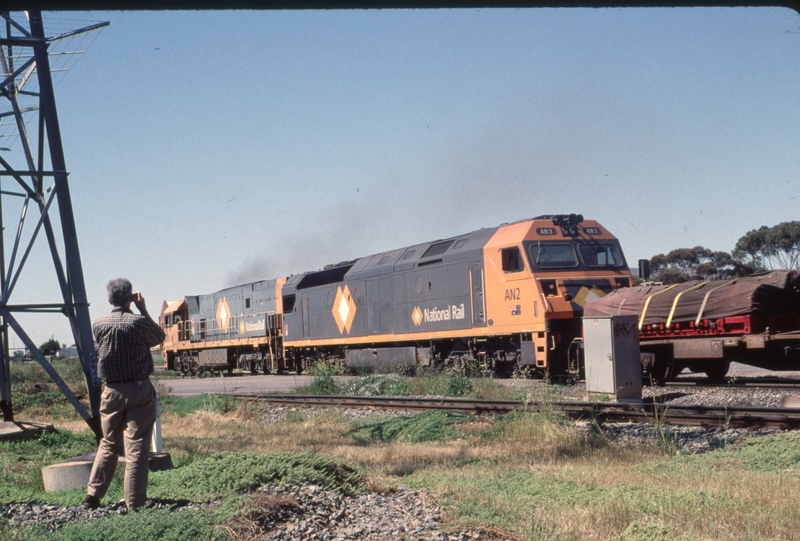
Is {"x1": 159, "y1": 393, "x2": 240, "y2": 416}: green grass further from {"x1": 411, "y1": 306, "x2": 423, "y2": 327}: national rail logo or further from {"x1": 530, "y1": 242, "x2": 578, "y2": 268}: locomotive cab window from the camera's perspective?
{"x1": 530, "y1": 242, "x2": 578, "y2": 268}: locomotive cab window

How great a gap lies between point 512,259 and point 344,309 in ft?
28.4

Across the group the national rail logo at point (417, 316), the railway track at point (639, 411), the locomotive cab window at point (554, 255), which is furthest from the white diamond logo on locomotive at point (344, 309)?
the railway track at point (639, 411)

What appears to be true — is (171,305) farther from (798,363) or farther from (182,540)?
(182,540)

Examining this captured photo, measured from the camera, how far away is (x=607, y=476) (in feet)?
21.4

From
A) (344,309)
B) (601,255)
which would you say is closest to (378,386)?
(601,255)

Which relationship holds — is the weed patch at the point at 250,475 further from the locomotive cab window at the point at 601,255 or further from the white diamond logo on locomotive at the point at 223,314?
the white diamond logo on locomotive at the point at 223,314

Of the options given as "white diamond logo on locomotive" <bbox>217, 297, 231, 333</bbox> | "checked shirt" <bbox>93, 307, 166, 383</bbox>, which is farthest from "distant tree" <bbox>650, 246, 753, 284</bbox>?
"checked shirt" <bbox>93, 307, 166, 383</bbox>

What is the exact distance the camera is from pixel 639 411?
37.1 ft

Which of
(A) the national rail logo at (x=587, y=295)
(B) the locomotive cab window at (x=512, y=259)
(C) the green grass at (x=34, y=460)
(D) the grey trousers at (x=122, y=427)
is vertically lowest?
(C) the green grass at (x=34, y=460)

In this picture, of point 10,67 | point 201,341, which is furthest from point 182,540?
point 201,341

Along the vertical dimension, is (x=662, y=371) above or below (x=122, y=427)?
below

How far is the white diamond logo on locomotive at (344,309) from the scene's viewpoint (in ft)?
84.8

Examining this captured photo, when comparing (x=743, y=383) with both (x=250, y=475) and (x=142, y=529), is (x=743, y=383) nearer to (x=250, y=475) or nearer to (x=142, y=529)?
(x=250, y=475)

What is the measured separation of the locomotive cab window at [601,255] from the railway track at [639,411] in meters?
6.65
